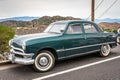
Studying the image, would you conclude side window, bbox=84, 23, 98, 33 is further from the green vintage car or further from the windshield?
the windshield

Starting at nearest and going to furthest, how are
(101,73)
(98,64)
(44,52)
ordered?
(101,73)
(44,52)
(98,64)

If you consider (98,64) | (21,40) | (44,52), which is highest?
(21,40)

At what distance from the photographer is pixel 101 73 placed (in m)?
5.39

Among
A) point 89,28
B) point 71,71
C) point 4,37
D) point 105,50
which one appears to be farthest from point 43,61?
point 4,37

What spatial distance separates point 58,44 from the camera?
598 centimetres

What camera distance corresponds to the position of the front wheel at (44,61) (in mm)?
5645

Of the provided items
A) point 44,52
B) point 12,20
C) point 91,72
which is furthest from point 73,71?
point 12,20

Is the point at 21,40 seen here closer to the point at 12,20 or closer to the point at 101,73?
the point at 101,73

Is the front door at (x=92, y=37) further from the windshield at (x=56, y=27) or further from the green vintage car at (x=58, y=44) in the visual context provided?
the windshield at (x=56, y=27)

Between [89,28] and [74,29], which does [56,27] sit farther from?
[89,28]

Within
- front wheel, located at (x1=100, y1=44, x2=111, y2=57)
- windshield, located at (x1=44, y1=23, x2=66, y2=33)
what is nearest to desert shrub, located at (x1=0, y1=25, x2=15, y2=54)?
windshield, located at (x1=44, y1=23, x2=66, y2=33)

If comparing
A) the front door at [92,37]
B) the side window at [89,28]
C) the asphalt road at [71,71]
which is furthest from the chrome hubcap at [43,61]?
the side window at [89,28]

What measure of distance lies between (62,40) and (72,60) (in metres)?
1.31

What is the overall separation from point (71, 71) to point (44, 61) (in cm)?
88
